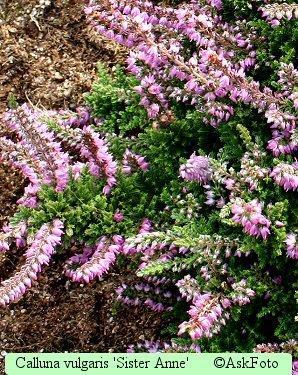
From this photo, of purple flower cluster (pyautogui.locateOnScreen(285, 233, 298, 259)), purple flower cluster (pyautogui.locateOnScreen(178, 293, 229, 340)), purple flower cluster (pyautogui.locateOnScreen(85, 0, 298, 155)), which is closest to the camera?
purple flower cluster (pyautogui.locateOnScreen(178, 293, 229, 340))

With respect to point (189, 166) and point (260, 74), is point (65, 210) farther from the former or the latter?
point (260, 74)

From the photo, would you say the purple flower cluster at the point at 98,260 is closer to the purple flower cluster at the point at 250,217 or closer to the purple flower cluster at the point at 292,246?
the purple flower cluster at the point at 250,217

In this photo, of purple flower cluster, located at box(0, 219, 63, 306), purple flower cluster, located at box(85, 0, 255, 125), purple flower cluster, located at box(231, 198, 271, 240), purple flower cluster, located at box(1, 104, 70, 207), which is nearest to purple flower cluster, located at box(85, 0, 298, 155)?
purple flower cluster, located at box(85, 0, 255, 125)

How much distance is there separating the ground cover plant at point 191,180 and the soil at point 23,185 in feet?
1.08

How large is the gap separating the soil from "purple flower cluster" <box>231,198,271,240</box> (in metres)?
Answer: 1.29

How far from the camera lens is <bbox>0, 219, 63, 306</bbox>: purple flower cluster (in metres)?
2.81

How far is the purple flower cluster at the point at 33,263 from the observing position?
281cm

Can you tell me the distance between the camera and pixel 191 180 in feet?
10.5

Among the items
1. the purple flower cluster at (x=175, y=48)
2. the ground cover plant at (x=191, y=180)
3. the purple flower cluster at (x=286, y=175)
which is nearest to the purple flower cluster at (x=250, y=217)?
the ground cover plant at (x=191, y=180)

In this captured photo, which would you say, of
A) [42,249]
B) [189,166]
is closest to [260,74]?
[189,166]

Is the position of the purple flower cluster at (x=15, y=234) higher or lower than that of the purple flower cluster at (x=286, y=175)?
lower

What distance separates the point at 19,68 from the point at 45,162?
152 centimetres

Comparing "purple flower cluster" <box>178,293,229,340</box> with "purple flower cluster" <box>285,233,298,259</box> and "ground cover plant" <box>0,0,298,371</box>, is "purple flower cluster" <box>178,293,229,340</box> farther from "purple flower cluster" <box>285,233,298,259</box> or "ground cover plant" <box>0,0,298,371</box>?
"purple flower cluster" <box>285,233,298,259</box>

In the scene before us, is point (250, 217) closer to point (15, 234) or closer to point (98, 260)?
point (98, 260)
